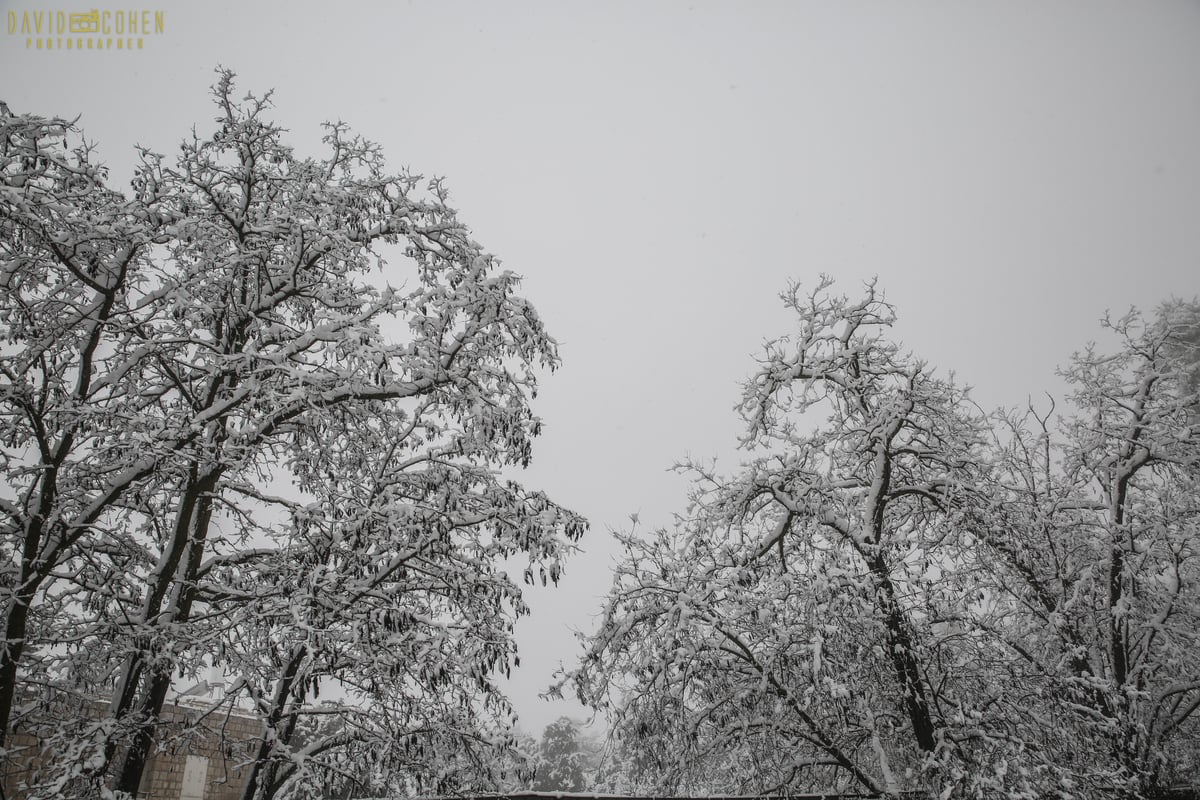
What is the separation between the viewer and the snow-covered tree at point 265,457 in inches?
195

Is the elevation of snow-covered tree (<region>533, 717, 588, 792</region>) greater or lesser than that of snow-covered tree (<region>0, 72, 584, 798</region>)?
lesser

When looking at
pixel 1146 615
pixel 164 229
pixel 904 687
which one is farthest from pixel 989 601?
pixel 164 229

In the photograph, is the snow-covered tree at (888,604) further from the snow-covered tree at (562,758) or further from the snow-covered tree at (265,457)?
the snow-covered tree at (562,758)

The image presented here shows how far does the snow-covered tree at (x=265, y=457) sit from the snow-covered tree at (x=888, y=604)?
172 cm

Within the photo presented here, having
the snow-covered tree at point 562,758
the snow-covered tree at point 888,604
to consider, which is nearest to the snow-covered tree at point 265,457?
the snow-covered tree at point 888,604

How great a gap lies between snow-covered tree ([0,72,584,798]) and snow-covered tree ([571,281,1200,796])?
1.72 metres

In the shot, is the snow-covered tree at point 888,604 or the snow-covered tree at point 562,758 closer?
the snow-covered tree at point 888,604

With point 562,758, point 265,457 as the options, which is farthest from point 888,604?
point 562,758

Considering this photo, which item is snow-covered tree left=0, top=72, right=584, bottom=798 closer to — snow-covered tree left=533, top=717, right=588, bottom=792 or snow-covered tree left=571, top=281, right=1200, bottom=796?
snow-covered tree left=571, top=281, right=1200, bottom=796

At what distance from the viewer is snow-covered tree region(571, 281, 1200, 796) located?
595 centimetres

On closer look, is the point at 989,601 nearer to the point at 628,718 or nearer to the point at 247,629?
the point at 628,718

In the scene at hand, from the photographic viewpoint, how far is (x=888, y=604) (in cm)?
602

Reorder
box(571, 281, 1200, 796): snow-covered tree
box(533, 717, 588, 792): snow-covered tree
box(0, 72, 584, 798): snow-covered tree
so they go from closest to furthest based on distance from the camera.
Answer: box(0, 72, 584, 798): snow-covered tree, box(571, 281, 1200, 796): snow-covered tree, box(533, 717, 588, 792): snow-covered tree

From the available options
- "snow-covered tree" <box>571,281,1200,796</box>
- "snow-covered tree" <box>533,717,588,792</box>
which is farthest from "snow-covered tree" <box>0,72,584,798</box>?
"snow-covered tree" <box>533,717,588,792</box>
